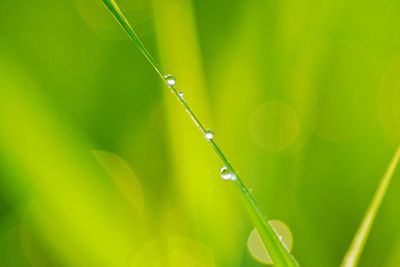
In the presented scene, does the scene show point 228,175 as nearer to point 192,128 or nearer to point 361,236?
point 361,236

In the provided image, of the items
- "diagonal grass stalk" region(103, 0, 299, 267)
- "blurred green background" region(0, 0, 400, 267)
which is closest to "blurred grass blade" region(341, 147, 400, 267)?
"diagonal grass stalk" region(103, 0, 299, 267)

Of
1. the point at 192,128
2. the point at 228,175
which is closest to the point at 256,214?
the point at 228,175

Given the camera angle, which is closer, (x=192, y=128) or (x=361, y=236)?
(x=361, y=236)

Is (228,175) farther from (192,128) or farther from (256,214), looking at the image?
(192,128)

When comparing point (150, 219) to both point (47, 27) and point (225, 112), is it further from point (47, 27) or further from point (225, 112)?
point (47, 27)

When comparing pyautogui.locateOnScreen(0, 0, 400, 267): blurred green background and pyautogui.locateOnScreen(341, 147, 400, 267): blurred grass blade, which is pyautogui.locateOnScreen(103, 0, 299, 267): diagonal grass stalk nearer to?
pyautogui.locateOnScreen(341, 147, 400, 267): blurred grass blade

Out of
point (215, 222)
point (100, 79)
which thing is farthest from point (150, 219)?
point (100, 79)

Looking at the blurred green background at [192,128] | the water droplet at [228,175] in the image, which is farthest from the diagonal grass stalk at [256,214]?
the blurred green background at [192,128]

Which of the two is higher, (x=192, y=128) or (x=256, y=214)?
(x=192, y=128)

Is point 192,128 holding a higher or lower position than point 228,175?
higher
